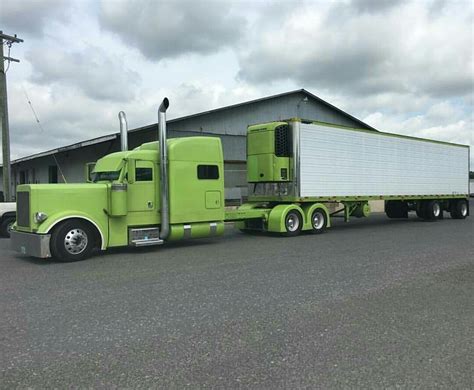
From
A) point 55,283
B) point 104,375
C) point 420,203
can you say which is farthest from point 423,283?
point 420,203

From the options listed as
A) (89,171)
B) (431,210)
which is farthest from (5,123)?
(431,210)

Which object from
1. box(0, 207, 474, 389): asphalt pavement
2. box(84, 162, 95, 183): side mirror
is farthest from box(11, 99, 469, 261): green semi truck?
box(0, 207, 474, 389): asphalt pavement

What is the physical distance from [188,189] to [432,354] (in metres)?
8.89

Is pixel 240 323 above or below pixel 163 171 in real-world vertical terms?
below

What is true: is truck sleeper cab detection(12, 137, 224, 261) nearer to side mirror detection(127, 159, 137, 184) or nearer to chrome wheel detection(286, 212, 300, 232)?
side mirror detection(127, 159, 137, 184)

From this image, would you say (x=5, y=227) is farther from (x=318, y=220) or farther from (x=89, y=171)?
(x=318, y=220)

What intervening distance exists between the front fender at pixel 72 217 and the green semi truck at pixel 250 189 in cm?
2

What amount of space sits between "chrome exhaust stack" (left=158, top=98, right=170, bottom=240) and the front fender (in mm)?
1536

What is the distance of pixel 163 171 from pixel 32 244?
3.51m

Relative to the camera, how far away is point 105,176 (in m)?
12.2

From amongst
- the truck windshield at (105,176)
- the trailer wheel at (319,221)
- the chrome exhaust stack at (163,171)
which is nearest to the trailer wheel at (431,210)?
→ the trailer wheel at (319,221)

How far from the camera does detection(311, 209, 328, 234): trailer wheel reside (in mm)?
16589

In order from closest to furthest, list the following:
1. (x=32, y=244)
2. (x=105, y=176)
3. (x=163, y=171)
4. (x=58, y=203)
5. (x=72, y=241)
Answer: (x=32, y=244) → (x=72, y=241) → (x=58, y=203) → (x=163, y=171) → (x=105, y=176)

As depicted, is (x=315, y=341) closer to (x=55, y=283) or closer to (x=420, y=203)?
(x=55, y=283)
